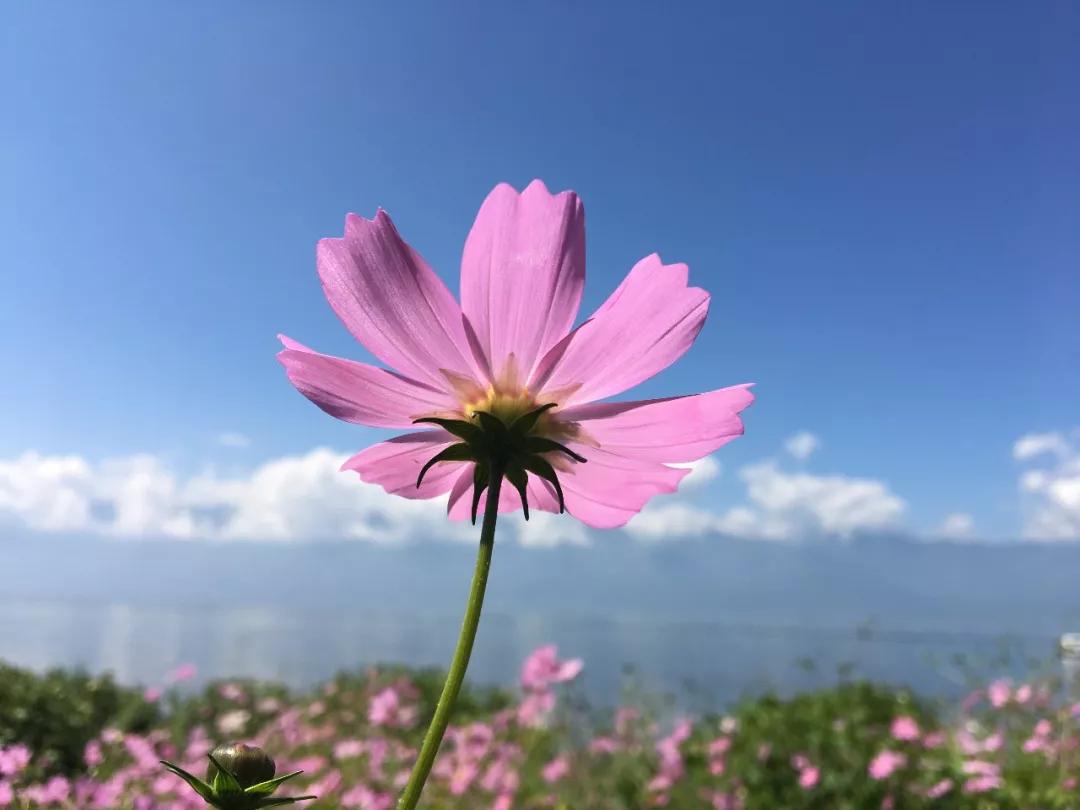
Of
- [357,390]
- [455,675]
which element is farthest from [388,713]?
[455,675]

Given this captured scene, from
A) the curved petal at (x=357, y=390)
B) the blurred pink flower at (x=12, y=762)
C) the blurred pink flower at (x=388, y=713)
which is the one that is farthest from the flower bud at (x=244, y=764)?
the blurred pink flower at (x=388, y=713)

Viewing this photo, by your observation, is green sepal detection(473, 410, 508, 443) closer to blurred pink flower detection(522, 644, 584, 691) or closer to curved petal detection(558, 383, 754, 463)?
curved petal detection(558, 383, 754, 463)

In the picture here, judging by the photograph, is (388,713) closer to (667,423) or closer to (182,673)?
(182,673)

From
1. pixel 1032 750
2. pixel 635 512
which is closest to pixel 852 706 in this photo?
pixel 1032 750

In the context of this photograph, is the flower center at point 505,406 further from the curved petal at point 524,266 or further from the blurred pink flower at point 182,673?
the blurred pink flower at point 182,673

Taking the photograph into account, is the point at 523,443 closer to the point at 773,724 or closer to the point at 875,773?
the point at 875,773

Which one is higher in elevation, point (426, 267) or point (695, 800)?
point (426, 267)

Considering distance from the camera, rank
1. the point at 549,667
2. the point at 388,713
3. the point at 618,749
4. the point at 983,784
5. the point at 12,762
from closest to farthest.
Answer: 1. the point at 12,762
2. the point at 983,784
3. the point at 549,667
4. the point at 388,713
5. the point at 618,749
